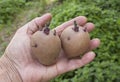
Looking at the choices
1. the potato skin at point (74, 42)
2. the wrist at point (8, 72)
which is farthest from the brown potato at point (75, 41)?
the wrist at point (8, 72)

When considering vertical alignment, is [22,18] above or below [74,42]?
below

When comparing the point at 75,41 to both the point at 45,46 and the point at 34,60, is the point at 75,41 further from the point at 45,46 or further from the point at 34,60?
the point at 34,60

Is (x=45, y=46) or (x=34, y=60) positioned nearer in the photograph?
(x=45, y=46)

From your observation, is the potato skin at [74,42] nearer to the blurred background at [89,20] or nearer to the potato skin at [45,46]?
the potato skin at [45,46]

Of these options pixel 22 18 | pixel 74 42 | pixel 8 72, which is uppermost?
pixel 74 42

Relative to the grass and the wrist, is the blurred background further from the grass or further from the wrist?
the wrist

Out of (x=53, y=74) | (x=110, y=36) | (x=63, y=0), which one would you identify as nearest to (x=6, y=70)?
(x=53, y=74)

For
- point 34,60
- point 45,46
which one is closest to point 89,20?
point 34,60
